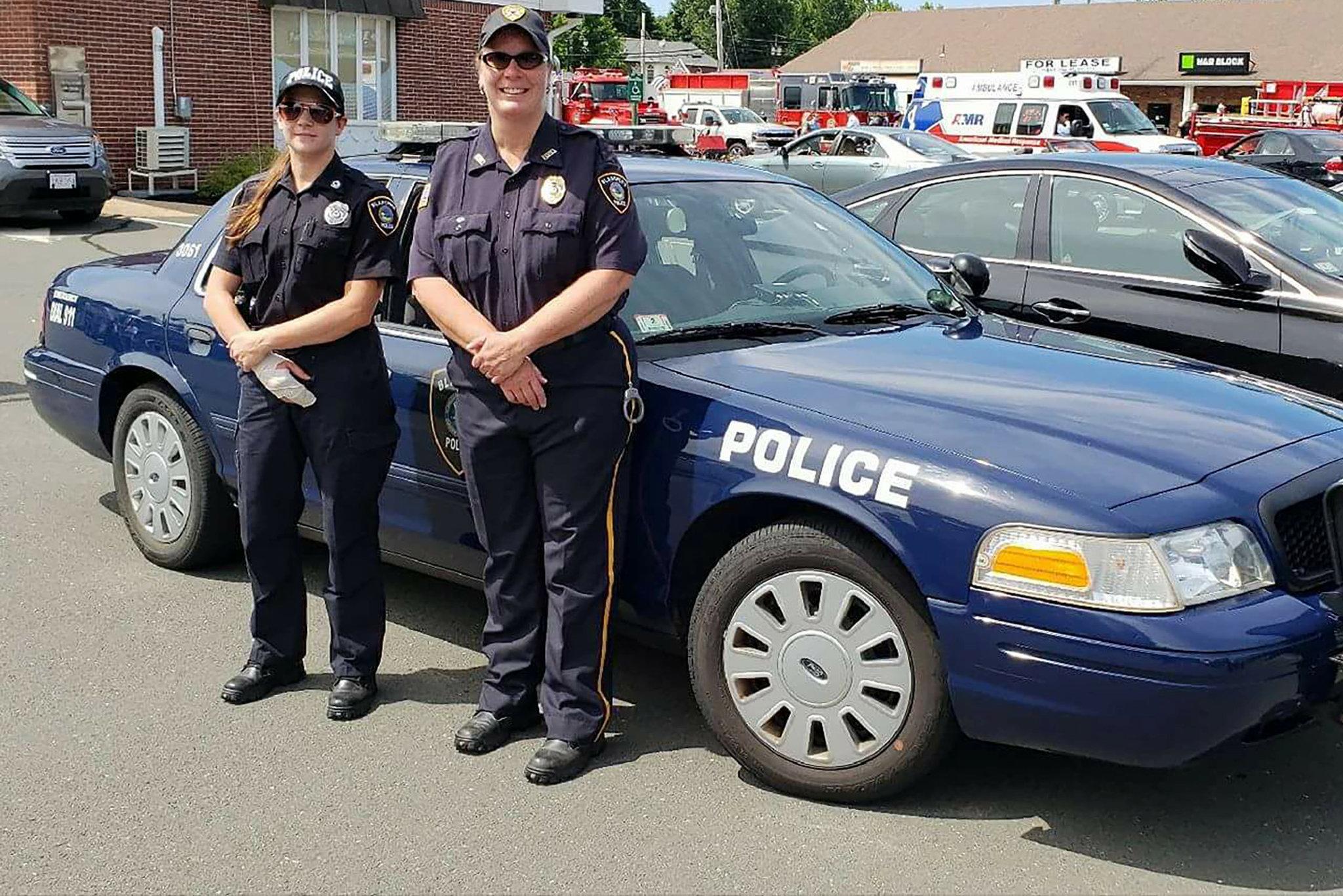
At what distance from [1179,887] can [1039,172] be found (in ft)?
13.0

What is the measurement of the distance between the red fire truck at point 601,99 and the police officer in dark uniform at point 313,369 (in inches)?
1355

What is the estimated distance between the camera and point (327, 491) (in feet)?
13.3

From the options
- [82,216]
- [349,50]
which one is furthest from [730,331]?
[349,50]

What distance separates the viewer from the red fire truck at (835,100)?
121 ft

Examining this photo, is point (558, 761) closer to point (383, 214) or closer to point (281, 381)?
point (281, 381)

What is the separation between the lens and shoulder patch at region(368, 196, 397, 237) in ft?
13.0

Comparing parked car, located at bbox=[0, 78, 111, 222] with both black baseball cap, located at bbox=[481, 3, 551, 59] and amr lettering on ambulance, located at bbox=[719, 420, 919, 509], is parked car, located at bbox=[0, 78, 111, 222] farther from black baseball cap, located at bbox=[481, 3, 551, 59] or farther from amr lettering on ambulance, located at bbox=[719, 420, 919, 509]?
amr lettering on ambulance, located at bbox=[719, 420, 919, 509]

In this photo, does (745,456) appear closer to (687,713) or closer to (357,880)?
(687,713)

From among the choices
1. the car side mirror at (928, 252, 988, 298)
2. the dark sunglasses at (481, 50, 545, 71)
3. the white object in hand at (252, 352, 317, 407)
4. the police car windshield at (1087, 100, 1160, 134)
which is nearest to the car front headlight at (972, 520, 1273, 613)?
the dark sunglasses at (481, 50, 545, 71)

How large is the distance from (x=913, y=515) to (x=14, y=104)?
16464 millimetres

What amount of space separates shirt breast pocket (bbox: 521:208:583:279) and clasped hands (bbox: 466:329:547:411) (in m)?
0.19

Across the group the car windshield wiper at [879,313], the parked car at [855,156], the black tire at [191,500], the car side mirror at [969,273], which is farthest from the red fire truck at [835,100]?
the car windshield wiper at [879,313]

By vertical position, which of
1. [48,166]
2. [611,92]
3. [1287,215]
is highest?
[611,92]

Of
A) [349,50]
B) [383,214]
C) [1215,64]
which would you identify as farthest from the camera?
[1215,64]
